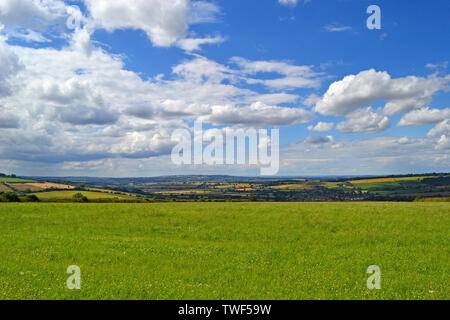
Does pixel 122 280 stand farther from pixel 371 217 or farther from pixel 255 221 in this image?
pixel 371 217

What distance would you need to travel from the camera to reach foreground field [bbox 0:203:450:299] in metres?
13.4

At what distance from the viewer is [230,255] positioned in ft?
65.8

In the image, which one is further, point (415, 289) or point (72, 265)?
point (72, 265)

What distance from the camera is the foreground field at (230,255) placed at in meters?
13.4

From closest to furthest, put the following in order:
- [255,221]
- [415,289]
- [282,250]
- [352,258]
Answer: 1. [415,289]
2. [352,258]
3. [282,250]
4. [255,221]

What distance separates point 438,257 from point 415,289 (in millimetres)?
7705

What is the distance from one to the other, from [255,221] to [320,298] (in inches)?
857

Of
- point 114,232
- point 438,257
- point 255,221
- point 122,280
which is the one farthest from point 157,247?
point 438,257

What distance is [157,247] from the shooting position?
22.0 metres

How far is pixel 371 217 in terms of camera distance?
3500cm

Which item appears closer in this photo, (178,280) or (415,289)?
A: (415,289)
